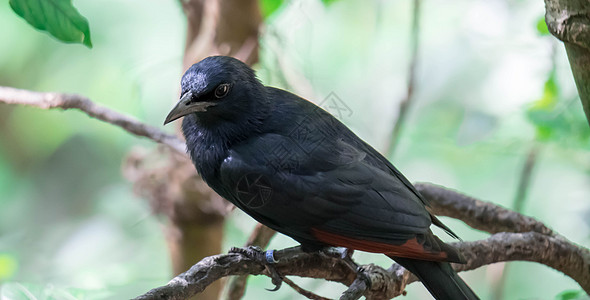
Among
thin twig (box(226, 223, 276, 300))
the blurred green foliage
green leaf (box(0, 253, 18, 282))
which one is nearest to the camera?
thin twig (box(226, 223, 276, 300))

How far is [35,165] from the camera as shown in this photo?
4.29 m

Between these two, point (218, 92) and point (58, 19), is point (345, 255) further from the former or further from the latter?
point (58, 19)

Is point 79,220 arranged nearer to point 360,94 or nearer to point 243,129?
point 360,94

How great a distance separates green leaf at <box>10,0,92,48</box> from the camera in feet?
4.04

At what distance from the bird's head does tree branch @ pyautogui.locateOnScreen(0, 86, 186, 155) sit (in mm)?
364

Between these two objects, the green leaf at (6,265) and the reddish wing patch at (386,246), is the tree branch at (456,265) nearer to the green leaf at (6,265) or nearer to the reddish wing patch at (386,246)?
the reddish wing patch at (386,246)

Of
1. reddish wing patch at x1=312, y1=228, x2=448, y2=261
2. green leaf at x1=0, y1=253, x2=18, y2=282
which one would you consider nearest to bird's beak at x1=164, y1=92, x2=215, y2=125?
reddish wing patch at x1=312, y1=228, x2=448, y2=261

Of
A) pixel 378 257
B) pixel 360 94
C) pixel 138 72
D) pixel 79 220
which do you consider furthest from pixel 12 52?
pixel 378 257

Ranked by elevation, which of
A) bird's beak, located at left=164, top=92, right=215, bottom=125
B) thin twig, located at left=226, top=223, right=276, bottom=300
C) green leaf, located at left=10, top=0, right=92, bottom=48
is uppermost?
bird's beak, located at left=164, top=92, right=215, bottom=125

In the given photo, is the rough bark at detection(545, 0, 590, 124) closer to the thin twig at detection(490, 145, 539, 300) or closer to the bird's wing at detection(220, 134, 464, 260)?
the bird's wing at detection(220, 134, 464, 260)

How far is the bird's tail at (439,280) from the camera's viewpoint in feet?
5.70

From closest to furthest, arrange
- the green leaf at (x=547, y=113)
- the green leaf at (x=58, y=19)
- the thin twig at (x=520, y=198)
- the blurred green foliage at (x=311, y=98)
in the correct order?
the green leaf at (x=58, y=19), the green leaf at (x=547, y=113), the thin twig at (x=520, y=198), the blurred green foliage at (x=311, y=98)

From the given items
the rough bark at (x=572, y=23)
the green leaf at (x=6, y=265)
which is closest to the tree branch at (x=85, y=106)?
the green leaf at (x=6, y=265)

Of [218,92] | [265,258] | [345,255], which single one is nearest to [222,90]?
[218,92]
